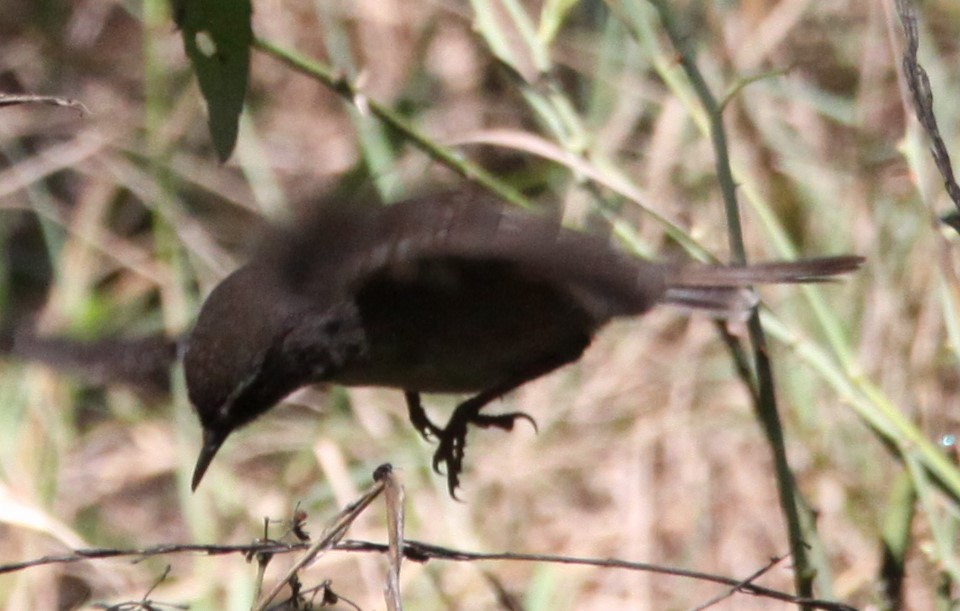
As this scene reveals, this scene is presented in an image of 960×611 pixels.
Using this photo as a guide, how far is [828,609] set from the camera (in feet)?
7.40

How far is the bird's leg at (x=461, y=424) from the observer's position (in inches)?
122

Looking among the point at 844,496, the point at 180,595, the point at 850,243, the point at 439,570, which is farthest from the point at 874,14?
the point at 180,595

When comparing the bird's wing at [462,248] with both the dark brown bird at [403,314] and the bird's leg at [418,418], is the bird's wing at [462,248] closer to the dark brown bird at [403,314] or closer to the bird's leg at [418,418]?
the dark brown bird at [403,314]

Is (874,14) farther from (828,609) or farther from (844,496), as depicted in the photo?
(828,609)

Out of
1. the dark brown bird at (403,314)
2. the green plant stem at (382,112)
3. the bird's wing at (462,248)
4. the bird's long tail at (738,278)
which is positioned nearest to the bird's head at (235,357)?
the dark brown bird at (403,314)

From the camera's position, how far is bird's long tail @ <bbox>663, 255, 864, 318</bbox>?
10.1 feet

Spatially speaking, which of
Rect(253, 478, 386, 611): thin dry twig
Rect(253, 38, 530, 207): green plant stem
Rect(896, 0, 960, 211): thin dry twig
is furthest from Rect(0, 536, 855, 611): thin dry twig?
Rect(253, 38, 530, 207): green plant stem

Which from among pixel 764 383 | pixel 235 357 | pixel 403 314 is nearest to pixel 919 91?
pixel 764 383

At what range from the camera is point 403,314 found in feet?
10.4

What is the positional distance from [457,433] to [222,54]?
3.39ft

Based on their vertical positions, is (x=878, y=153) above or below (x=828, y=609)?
above

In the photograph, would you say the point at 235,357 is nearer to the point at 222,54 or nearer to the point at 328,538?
the point at 222,54

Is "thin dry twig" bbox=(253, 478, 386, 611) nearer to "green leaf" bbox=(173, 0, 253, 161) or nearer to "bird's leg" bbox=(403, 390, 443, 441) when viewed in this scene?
"green leaf" bbox=(173, 0, 253, 161)

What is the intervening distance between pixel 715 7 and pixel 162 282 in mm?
2251
